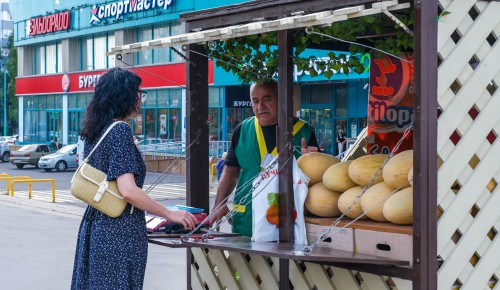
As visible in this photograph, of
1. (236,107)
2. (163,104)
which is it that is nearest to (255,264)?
(236,107)

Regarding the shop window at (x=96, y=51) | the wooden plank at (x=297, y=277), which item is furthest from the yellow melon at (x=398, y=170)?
the shop window at (x=96, y=51)

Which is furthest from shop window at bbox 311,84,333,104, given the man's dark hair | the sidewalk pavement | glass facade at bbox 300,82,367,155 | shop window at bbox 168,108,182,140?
the man's dark hair

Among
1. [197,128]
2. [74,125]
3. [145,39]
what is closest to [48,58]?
[74,125]

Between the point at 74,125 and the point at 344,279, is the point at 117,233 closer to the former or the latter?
the point at 344,279

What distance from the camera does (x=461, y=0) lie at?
14.1 feet

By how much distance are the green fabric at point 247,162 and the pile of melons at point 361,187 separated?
48 centimetres

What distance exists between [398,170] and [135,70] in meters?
30.6

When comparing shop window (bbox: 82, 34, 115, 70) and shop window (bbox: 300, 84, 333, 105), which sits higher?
shop window (bbox: 82, 34, 115, 70)

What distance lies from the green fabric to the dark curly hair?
1191 millimetres

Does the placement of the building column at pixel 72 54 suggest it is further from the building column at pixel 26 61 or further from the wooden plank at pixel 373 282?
the wooden plank at pixel 373 282

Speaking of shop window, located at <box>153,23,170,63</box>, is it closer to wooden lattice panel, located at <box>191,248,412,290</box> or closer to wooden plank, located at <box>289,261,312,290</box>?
wooden lattice panel, located at <box>191,248,412,290</box>

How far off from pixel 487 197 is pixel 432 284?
543 millimetres

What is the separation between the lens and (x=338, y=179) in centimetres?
504

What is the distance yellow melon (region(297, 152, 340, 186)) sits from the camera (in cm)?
529
